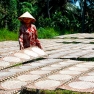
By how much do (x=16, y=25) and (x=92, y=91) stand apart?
618 inches

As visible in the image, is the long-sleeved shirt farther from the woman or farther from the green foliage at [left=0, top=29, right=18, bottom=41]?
the green foliage at [left=0, top=29, right=18, bottom=41]

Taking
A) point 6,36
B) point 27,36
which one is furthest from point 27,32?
point 6,36

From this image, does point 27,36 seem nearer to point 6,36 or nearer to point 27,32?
point 27,32

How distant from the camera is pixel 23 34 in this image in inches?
299

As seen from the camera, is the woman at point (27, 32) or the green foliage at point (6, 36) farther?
the green foliage at point (6, 36)

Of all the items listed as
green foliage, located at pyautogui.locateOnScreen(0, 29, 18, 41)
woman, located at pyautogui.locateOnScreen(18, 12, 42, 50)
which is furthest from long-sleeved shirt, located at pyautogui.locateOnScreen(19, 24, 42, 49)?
green foliage, located at pyautogui.locateOnScreen(0, 29, 18, 41)

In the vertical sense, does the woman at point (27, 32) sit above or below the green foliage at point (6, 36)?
above

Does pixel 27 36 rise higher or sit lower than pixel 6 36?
higher

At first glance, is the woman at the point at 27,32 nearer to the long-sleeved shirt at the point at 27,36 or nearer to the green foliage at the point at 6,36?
the long-sleeved shirt at the point at 27,36

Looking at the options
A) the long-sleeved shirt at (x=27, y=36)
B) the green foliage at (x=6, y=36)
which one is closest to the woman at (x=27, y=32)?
the long-sleeved shirt at (x=27, y=36)

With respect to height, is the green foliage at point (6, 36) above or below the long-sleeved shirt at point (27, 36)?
below

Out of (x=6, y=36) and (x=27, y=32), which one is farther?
(x=6, y=36)

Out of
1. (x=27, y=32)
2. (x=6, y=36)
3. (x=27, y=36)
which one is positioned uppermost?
(x=27, y=32)

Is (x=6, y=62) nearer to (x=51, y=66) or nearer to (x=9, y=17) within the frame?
(x=51, y=66)
